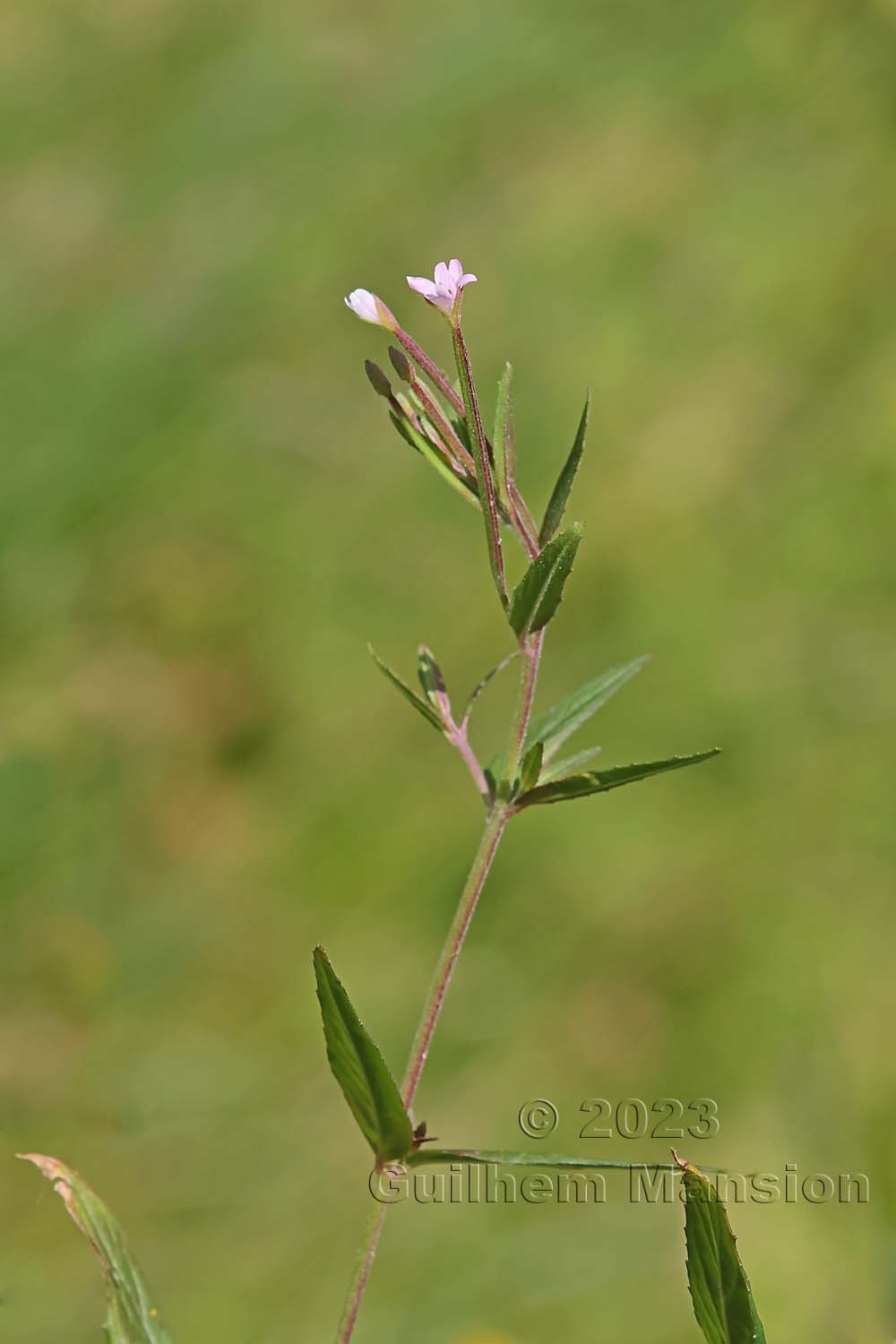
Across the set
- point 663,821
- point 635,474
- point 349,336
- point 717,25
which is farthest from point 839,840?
point 717,25

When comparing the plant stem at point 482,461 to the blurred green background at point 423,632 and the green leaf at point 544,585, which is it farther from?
the blurred green background at point 423,632

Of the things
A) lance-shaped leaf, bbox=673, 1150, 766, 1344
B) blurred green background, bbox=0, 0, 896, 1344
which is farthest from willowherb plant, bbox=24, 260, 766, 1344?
blurred green background, bbox=0, 0, 896, 1344

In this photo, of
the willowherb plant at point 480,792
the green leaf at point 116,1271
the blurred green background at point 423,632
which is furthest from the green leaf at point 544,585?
the blurred green background at point 423,632

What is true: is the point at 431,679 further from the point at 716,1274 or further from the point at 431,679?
the point at 716,1274

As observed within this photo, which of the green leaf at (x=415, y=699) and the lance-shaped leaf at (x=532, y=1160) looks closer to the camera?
the lance-shaped leaf at (x=532, y=1160)

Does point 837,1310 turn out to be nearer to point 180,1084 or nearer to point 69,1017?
point 180,1084

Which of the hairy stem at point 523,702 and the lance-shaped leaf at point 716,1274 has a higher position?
the hairy stem at point 523,702

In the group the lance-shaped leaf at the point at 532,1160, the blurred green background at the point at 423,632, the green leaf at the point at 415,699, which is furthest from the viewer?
the blurred green background at the point at 423,632
